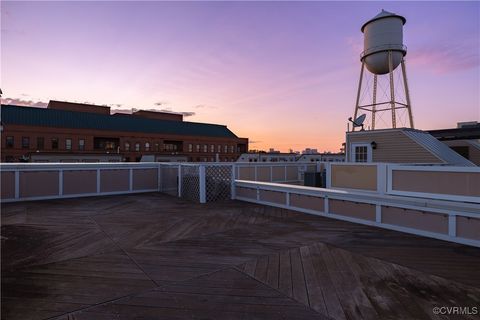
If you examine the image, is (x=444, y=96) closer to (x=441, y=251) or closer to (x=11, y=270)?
(x=441, y=251)

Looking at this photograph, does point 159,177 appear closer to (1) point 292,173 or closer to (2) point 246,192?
(2) point 246,192

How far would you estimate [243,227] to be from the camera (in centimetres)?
556

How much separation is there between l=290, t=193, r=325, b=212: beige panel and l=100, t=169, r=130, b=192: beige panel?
6.94 m

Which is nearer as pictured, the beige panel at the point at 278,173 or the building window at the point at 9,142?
the beige panel at the point at 278,173

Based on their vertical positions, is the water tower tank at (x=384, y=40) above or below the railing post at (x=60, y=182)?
above

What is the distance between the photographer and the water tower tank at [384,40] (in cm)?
1758

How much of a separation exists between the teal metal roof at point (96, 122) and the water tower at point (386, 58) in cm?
4360

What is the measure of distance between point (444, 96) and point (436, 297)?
1634 centimetres

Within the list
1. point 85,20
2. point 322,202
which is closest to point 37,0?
point 85,20

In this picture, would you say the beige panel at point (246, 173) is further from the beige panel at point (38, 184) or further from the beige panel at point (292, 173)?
the beige panel at point (38, 184)

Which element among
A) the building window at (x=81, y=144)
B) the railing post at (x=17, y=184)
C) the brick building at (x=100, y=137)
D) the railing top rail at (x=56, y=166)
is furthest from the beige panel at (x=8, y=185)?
the building window at (x=81, y=144)

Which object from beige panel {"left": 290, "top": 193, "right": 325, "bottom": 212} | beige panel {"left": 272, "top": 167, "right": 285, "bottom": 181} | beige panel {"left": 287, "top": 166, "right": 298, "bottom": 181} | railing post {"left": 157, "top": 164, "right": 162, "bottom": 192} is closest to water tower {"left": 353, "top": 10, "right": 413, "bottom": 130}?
beige panel {"left": 287, "top": 166, "right": 298, "bottom": 181}

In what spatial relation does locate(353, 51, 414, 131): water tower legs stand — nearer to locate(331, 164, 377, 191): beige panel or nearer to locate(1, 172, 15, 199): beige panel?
locate(331, 164, 377, 191): beige panel

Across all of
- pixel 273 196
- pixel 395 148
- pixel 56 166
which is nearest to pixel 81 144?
pixel 56 166
